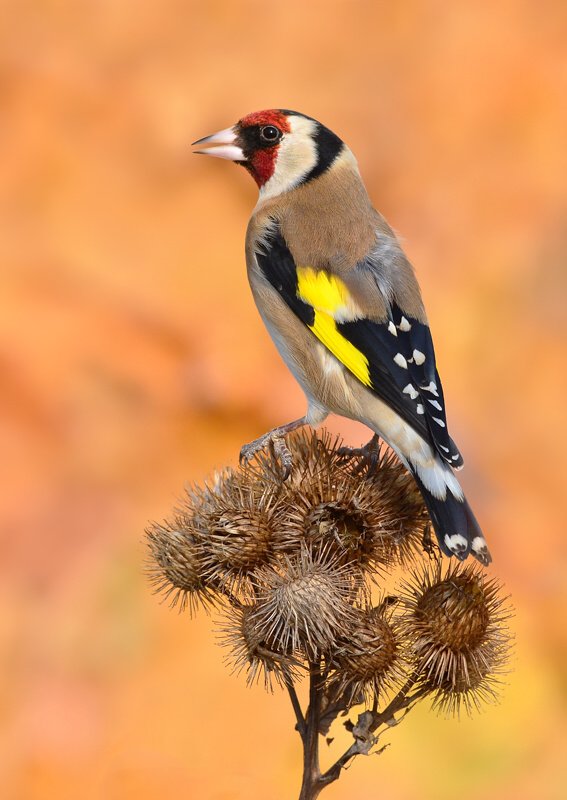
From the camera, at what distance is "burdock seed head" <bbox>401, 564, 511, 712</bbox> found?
130cm

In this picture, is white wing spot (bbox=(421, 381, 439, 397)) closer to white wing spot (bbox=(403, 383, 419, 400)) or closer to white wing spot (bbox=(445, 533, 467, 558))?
white wing spot (bbox=(403, 383, 419, 400))

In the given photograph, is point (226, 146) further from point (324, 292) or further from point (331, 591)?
point (331, 591)

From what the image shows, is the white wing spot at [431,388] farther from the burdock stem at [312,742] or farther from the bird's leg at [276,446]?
the burdock stem at [312,742]

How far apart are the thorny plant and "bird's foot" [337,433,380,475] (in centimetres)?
1

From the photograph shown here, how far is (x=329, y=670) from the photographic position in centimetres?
133

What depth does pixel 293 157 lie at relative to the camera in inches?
74.3

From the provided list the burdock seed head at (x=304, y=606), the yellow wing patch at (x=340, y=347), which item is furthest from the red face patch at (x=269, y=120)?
the burdock seed head at (x=304, y=606)

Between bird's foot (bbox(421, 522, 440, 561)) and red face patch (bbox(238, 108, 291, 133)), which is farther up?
red face patch (bbox(238, 108, 291, 133))

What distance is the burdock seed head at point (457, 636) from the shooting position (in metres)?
1.30

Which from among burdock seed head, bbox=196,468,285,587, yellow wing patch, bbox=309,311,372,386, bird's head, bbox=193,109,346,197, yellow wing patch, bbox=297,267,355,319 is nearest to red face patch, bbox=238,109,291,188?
bird's head, bbox=193,109,346,197

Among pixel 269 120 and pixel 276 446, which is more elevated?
pixel 269 120

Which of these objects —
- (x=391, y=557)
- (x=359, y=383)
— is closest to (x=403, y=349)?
(x=359, y=383)

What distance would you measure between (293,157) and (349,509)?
850 mm

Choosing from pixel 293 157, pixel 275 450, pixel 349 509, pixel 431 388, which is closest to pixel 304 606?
pixel 349 509
